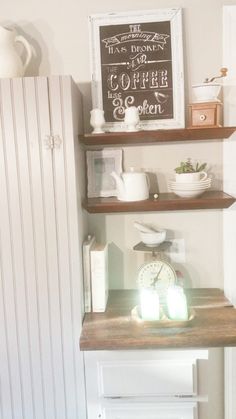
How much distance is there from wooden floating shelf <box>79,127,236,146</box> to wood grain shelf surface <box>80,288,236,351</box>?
0.76 metres

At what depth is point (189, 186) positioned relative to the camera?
1644 millimetres

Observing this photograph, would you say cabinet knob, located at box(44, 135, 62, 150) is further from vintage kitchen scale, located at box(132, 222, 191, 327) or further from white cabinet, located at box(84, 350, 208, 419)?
white cabinet, located at box(84, 350, 208, 419)

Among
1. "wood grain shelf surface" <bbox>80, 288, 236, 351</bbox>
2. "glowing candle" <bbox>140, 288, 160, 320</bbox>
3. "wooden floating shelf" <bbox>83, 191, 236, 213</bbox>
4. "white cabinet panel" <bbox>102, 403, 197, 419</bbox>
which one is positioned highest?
"wooden floating shelf" <bbox>83, 191, 236, 213</bbox>

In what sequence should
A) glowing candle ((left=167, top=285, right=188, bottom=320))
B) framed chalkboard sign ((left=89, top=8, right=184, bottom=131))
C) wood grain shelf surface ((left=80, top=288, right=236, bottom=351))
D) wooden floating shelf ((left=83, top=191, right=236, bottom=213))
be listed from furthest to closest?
framed chalkboard sign ((left=89, top=8, right=184, bottom=131)), wooden floating shelf ((left=83, top=191, right=236, bottom=213)), glowing candle ((left=167, top=285, right=188, bottom=320)), wood grain shelf surface ((left=80, top=288, right=236, bottom=351))

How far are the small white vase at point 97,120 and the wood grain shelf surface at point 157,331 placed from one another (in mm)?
816

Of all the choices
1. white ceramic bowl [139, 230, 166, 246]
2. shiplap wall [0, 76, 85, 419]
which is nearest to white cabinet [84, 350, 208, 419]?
shiplap wall [0, 76, 85, 419]

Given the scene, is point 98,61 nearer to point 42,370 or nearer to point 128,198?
point 128,198

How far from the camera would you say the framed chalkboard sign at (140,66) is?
174 centimetres

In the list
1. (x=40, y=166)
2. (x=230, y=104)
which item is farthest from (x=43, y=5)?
(x=230, y=104)

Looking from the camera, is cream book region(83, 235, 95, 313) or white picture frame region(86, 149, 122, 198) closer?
cream book region(83, 235, 95, 313)

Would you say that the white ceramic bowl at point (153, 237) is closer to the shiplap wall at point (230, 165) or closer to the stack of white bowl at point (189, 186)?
the stack of white bowl at point (189, 186)

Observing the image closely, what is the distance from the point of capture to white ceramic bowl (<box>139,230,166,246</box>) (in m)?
1.75

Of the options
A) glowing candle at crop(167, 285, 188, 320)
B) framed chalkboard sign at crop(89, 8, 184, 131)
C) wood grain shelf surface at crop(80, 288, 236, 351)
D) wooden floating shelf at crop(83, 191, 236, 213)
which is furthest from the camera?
framed chalkboard sign at crop(89, 8, 184, 131)

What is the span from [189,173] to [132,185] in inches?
10.1
